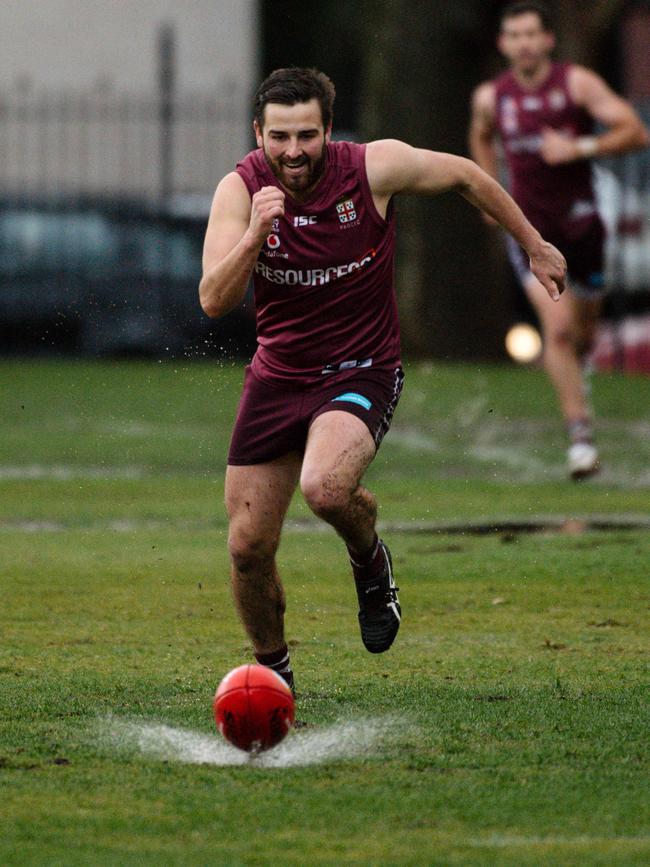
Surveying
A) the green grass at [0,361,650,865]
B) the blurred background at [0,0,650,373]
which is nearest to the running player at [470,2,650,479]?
the green grass at [0,361,650,865]

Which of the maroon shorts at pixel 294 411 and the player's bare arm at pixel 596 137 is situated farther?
the player's bare arm at pixel 596 137

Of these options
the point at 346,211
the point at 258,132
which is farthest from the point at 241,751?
the point at 258,132

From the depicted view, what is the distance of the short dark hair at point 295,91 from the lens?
5.90 meters

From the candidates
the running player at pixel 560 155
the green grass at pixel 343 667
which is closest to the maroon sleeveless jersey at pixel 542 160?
the running player at pixel 560 155

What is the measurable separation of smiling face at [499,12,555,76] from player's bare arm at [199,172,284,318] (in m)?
5.57

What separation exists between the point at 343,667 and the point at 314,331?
120cm

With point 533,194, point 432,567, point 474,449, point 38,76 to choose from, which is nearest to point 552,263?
point 432,567

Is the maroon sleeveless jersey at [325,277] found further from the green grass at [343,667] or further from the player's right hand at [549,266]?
the green grass at [343,667]

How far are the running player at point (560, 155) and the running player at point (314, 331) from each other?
16.6ft

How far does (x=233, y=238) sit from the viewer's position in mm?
5863

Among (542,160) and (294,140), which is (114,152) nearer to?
(542,160)

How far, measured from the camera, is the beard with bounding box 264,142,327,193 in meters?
5.96

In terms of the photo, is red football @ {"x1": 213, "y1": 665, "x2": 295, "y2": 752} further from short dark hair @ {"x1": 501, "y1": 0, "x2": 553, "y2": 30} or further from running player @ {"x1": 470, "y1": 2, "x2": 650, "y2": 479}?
short dark hair @ {"x1": 501, "y1": 0, "x2": 553, "y2": 30}

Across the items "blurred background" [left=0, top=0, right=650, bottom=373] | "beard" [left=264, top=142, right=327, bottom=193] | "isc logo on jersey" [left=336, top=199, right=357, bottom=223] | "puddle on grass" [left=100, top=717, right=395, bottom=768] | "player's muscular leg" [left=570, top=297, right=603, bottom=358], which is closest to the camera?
"puddle on grass" [left=100, top=717, right=395, bottom=768]
